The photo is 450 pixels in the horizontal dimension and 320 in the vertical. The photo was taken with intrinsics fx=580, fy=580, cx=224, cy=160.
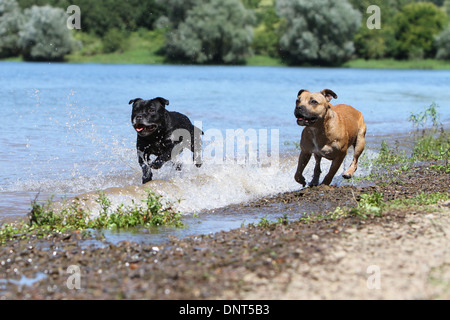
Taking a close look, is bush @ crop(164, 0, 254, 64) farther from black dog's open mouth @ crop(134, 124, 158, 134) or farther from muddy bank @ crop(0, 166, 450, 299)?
muddy bank @ crop(0, 166, 450, 299)

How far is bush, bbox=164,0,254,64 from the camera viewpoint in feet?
172

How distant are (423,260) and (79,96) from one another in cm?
2190

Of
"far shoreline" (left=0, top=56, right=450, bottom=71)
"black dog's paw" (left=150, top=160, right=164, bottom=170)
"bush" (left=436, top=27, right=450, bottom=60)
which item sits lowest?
"black dog's paw" (left=150, top=160, right=164, bottom=170)

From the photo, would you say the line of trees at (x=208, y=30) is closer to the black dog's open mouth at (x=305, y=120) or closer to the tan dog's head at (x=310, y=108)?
the tan dog's head at (x=310, y=108)

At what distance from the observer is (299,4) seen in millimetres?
52688

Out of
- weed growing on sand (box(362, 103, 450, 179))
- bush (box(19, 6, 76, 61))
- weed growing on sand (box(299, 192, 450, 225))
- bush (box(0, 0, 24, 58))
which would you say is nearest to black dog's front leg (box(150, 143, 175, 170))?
weed growing on sand (box(299, 192, 450, 225))

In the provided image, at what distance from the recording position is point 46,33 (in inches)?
2051

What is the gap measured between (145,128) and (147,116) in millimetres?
184

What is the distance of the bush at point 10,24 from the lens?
51.6 m

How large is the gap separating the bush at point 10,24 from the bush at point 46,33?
28.8 inches

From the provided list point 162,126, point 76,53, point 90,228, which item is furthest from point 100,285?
point 76,53

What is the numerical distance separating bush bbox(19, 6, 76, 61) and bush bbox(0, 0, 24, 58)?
2.40 ft

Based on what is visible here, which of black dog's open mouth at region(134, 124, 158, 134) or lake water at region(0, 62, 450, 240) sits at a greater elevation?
black dog's open mouth at region(134, 124, 158, 134)

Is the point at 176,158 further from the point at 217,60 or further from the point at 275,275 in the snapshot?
the point at 217,60
